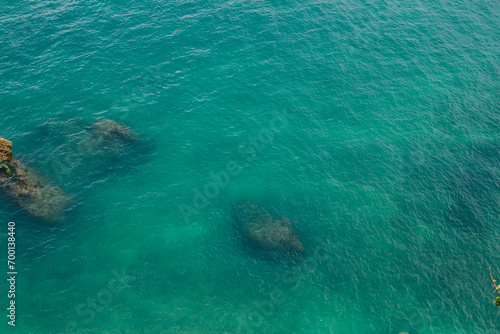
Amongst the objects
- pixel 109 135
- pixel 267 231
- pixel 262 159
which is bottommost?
pixel 267 231

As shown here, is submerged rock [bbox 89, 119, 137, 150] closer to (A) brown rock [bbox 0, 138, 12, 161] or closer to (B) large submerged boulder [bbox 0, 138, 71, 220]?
(B) large submerged boulder [bbox 0, 138, 71, 220]

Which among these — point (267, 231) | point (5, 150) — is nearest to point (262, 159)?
point (267, 231)

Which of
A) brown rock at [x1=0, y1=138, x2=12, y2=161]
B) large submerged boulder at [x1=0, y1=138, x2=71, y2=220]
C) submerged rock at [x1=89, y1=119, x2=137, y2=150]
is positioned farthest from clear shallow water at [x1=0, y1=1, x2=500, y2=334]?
brown rock at [x1=0, y1=138, x2=12, y2=161]

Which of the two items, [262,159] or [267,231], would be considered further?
[262,159]

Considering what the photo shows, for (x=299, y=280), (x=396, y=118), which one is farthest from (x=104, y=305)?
(x=396, y=118)

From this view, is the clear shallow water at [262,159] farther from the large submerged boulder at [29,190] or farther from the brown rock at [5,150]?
the brown rock at [5,150]

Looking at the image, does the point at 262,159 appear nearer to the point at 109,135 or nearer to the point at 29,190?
the point at 109,135

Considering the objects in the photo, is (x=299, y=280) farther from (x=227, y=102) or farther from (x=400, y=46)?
(x=400, y=46)
